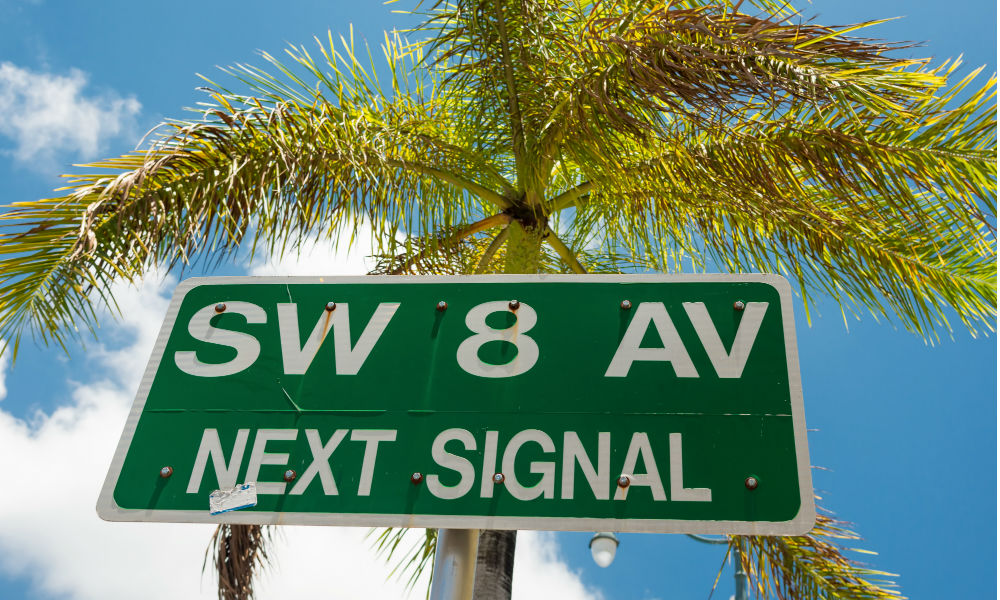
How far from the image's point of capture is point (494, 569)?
11.7ft

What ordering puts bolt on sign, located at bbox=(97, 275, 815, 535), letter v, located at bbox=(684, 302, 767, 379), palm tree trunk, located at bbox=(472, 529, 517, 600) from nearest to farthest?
bolt on sign, located at bbox=(97, 275, 815, 535) → letter v, located at bbox=(684, 302, 767, 379) → palm tree trunk, located at bbox=(472, 529, 517, 600)

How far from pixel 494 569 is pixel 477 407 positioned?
2239mm

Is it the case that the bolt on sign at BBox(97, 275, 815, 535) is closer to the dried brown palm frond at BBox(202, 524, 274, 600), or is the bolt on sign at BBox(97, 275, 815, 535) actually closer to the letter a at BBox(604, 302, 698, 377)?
the letter a at BBox(604, 302, 698, 377)

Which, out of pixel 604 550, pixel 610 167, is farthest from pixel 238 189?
pixel 604 550

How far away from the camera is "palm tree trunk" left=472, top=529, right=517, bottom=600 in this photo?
11.5 ft

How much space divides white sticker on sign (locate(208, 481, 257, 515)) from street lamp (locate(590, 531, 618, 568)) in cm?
623

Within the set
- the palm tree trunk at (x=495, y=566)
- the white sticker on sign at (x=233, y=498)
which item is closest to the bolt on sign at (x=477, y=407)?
the white sticker on sign at (x=233, y=498)

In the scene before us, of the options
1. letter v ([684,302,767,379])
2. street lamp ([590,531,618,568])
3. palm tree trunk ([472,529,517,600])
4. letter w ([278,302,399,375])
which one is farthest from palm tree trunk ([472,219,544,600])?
street lamp ([590,531,618,568])

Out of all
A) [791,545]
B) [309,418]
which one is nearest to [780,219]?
[791,545]

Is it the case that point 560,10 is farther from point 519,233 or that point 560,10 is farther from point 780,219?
point 780,219

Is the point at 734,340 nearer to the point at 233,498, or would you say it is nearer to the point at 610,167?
the point at 233,498

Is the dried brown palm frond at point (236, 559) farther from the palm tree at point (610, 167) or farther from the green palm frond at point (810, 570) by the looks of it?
the green palm frond at point (810, 570)

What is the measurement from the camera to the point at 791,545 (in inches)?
196

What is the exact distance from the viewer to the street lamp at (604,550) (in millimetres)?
7336
